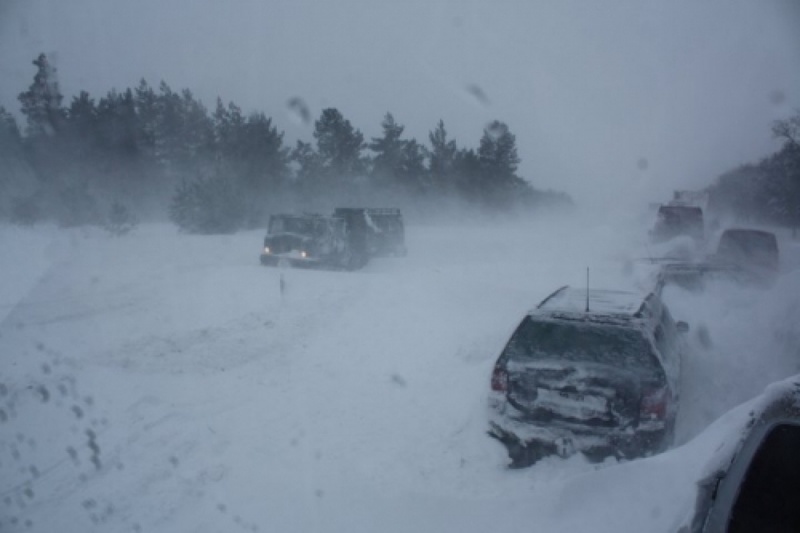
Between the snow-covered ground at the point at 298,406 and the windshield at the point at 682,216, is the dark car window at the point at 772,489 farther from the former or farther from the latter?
the windshield at the point at 682,216

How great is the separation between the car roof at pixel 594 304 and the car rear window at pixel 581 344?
0.58ft

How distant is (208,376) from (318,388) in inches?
68.1

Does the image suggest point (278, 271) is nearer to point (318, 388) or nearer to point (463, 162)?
point (318, 388)

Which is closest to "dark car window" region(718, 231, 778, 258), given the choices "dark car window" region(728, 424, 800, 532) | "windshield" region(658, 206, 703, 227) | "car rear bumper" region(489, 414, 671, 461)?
"windshield" region(658, 206, 703, 227)

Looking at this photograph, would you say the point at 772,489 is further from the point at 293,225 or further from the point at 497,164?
the point at 497,164

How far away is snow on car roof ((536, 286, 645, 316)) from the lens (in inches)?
195

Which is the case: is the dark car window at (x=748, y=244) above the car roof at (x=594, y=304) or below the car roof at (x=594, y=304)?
above

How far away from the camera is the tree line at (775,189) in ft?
111

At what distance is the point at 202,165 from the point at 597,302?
155 feet

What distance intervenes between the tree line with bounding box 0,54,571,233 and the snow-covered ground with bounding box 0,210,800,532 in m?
17.3

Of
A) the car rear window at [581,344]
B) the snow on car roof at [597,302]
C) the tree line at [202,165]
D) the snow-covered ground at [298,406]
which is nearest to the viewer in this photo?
the snow-covered ground at [298,406]

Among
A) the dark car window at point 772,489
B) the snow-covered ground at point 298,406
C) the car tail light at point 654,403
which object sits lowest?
the snow-covered ground at point 298,406

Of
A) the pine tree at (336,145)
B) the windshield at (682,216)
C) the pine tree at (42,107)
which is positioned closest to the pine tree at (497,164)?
the pine tree at (336,145)

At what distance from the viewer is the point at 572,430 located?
4461mm
